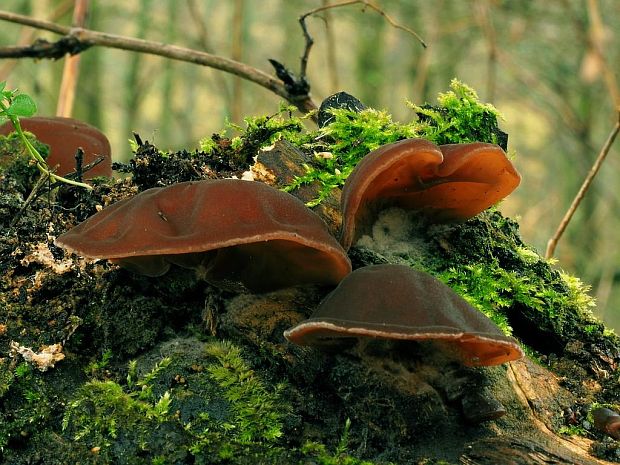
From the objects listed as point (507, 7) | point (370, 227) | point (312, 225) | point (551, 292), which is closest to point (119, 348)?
point (312, 225)

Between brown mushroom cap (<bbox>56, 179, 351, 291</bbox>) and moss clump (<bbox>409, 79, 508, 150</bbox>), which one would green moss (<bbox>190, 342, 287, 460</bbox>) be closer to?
brown mushroom cap (<bbox>56, 179, 351, 291</bbox>)

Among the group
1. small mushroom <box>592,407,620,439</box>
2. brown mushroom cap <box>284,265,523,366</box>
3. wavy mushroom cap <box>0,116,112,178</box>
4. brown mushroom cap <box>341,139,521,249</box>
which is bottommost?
small mushroom <box>592,407,620,439</box>

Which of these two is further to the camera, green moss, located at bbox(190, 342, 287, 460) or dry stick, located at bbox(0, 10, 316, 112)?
dry stick, located at bbox(0, 10, 316, 112)

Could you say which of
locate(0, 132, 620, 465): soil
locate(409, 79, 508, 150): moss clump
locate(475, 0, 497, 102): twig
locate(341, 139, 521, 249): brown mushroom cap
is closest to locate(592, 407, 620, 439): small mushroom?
locate(0, 132, 620, 465): soil

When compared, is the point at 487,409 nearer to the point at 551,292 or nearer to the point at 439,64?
the point at 551,292

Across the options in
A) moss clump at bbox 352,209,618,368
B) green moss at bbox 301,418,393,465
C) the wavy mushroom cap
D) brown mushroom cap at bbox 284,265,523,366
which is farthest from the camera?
the wavy mushroom cap

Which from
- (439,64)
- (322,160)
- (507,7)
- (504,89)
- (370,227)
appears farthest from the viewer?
(439,64)

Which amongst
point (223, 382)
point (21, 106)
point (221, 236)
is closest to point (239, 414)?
point (223, 382)
